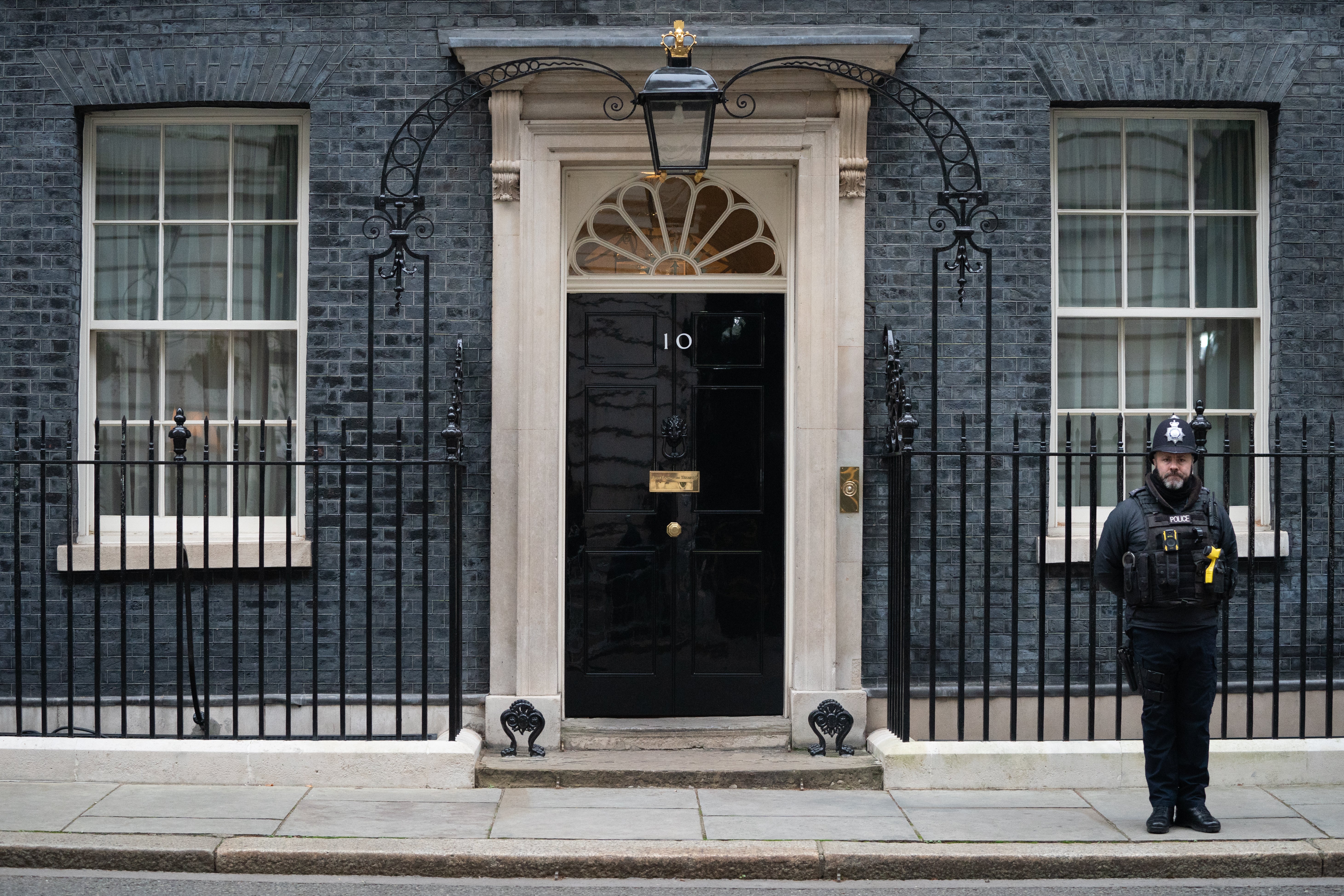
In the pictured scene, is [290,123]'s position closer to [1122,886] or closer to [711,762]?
[711,762]

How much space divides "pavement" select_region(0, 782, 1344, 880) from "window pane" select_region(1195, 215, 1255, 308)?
2833 mm

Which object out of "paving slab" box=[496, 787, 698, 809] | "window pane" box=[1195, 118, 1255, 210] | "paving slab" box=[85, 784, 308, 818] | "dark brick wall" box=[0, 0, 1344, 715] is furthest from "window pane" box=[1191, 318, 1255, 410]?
"paving slab" box=[85, 784, 308, 818]

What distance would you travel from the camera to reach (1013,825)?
5.96 m

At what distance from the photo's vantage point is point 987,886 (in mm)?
5492

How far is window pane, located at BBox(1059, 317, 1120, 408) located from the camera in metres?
7.76

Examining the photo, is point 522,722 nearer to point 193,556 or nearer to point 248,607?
point 248,607

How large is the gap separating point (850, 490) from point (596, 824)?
2349mm

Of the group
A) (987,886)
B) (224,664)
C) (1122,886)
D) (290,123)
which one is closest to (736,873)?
(987,886)

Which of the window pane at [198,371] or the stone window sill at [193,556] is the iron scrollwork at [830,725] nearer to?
the stone window sill at [193,556]

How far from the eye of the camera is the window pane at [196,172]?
302 inches

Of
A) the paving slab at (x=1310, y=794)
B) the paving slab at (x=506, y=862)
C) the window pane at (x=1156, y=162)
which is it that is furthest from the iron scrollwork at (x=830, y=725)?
the window pane at (x=1156, y=162)

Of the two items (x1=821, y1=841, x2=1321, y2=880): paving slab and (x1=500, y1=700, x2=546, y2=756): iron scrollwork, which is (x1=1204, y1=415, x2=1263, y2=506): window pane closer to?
(x1=821, y1=841, x2=1321, y2=880): paving slab

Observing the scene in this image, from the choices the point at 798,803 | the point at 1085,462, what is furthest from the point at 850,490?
the point at 798,803

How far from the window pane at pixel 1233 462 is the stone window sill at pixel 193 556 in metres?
5.16
